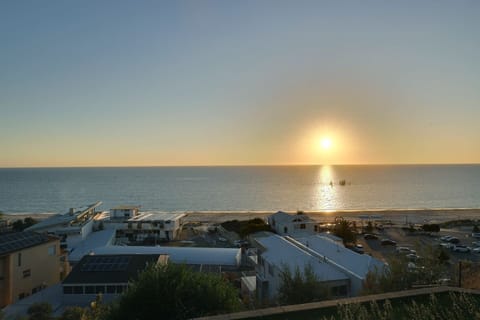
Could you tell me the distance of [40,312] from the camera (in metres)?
16.0

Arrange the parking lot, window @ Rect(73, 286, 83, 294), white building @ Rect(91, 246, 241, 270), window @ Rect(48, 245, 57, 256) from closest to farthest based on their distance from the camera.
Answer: window @ Rect(73, 286, 83, 294), window @ Rect(48, 245, 57, 256), white building @ Rect(91, 246, 241, 270), the parking lot

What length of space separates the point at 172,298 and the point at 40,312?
9.70 m

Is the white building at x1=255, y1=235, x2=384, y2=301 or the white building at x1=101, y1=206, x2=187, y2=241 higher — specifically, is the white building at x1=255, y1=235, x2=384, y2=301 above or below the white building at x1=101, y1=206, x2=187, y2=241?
above

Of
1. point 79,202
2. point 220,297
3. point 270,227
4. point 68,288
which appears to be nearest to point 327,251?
point 220,297

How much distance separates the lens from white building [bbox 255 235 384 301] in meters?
15.7

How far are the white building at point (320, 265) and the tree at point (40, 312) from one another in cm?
958

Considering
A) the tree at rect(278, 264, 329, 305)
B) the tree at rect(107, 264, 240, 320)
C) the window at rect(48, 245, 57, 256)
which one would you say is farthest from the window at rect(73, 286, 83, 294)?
the tree at rect(278, 264, 329, 305)

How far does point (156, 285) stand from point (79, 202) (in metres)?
101

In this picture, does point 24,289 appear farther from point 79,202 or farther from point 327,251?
point 79,202

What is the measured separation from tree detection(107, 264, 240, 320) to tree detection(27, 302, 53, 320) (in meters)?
7.69

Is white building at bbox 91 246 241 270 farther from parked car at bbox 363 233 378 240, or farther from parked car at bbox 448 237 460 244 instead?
parked car at bbox 448 237 460 244

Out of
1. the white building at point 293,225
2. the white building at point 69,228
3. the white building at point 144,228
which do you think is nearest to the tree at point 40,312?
the white building at point 69,228

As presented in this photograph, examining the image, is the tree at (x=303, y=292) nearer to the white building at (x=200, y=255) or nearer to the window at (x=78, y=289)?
the window at (x=78, y=289)

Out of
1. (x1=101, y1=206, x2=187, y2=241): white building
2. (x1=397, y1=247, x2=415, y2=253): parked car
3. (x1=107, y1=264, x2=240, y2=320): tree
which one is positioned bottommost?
(x1=397, y1=247, x2=415, y2=253): parked car
